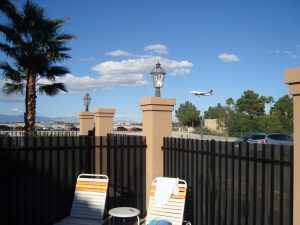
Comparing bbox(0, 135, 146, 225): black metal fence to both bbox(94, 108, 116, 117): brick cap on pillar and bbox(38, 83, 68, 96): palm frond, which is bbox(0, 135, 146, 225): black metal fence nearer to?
bbox(94, 108, 116, 117): brick cap on pillar

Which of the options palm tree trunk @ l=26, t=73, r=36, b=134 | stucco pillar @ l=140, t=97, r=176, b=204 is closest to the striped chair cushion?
stucco pillar @ l=140, t=97, r=176, b=204

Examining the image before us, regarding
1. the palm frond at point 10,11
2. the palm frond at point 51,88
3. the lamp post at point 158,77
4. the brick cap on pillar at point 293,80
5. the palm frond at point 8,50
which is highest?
the palm frond at point 10,11

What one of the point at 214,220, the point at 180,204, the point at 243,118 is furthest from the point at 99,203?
the point at 243,118

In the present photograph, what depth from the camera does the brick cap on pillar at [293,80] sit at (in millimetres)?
4020

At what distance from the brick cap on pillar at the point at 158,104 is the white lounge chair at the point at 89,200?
1.71 meters

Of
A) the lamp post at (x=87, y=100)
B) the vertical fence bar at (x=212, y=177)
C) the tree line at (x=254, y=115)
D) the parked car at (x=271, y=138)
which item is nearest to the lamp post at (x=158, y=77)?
the vertical fence bar at (x=212, y=177)

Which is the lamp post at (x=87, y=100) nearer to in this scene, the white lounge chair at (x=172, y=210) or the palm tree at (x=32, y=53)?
the palm tree at (x=32, y=53)

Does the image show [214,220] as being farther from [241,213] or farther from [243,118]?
[243,118]

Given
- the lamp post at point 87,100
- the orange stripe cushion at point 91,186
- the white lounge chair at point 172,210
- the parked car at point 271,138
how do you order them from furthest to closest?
the parked car at point 271,138 → the lamp post at point 87,100 → the orange stripe cushion at point 91,186 → the white lounge chair at point 172,210

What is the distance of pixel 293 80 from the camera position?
4.07 m

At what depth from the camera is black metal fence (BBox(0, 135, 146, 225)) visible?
19.2ft

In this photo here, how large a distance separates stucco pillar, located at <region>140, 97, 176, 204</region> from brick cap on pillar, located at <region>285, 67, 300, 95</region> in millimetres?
3198

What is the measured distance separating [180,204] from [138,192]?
156cm

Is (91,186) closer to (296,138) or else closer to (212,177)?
(212,177)
